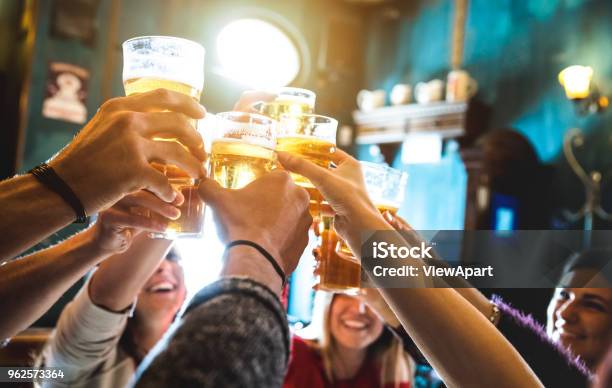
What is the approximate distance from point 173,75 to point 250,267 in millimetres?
570

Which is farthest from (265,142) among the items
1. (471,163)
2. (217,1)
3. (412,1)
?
(412,1)

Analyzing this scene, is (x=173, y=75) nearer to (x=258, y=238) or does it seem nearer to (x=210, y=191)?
(x=210, y=191)

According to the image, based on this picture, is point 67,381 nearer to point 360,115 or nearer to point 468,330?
point 468,330

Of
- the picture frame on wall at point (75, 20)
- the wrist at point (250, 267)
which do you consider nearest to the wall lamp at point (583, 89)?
the picture frame on wall at point (75, 20)

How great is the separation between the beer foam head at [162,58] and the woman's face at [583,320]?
128 centimetres

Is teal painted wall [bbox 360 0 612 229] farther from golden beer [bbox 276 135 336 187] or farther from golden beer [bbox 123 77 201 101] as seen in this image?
golden beer [bbox 123 77 201 101]

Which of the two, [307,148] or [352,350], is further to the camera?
[352,350]

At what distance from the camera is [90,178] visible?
37.1 inches

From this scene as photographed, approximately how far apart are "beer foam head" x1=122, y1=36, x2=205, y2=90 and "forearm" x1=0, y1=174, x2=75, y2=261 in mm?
342

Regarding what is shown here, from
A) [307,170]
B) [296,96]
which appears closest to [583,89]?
[296,96]

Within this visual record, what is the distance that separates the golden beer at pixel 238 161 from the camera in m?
1.11

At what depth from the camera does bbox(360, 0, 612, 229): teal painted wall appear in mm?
4859

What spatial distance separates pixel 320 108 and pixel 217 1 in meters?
1.72

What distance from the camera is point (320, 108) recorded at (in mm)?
6500
